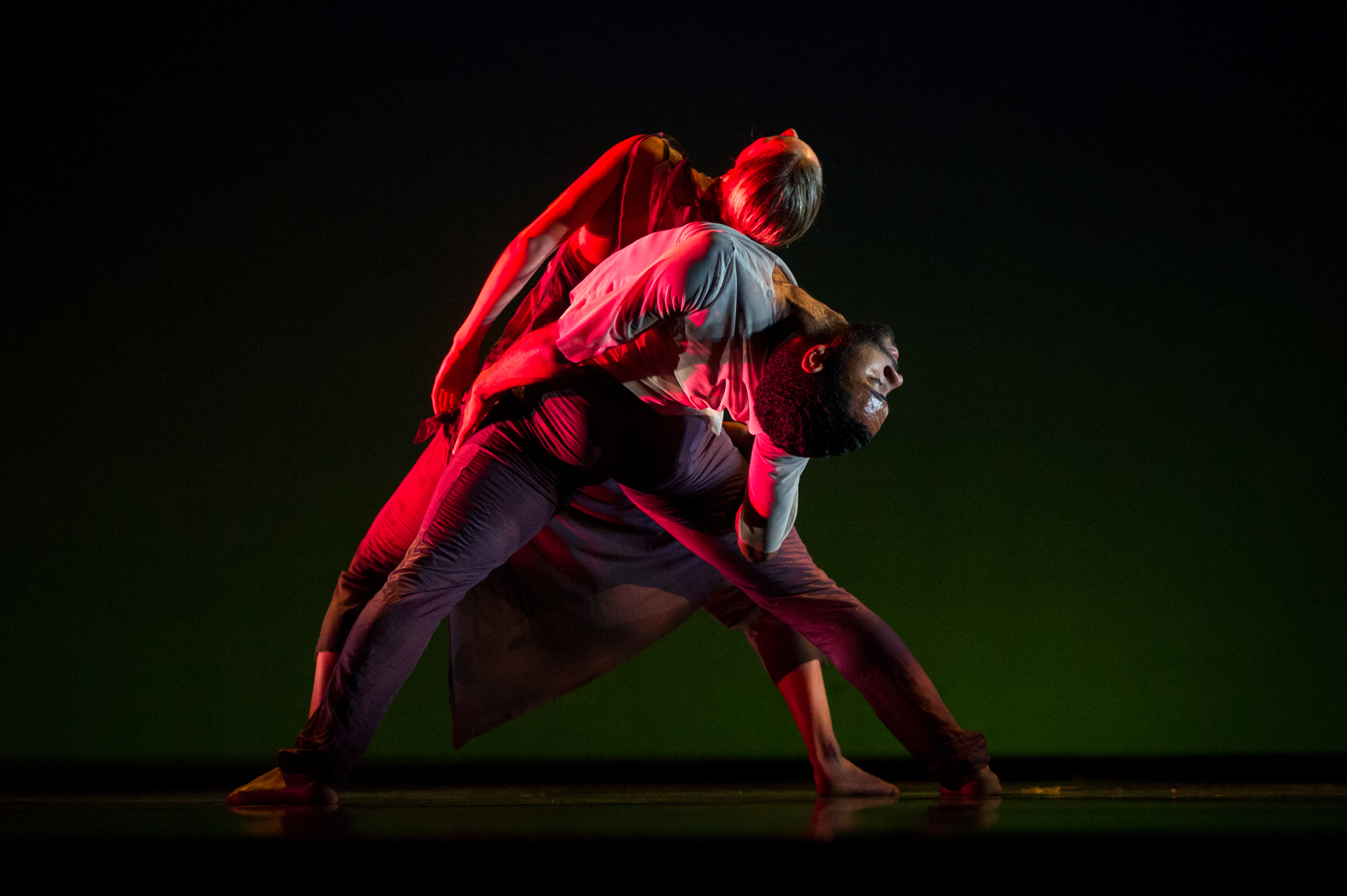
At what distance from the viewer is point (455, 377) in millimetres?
1469

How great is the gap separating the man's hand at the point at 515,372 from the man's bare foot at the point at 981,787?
77 centimetres

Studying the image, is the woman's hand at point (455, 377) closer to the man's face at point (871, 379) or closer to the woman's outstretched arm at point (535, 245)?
the woman's outstretched arm at point (535, 245)

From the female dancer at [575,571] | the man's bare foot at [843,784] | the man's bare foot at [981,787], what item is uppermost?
the female dancer at [575,571]

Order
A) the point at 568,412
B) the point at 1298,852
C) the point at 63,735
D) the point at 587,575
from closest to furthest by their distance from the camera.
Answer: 1. the point at 1298,852
2. the point at 568,412
3. the point at 587,575
4. the point at 63,735

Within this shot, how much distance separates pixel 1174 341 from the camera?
2.37 metres

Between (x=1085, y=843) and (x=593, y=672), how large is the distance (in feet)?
2.91

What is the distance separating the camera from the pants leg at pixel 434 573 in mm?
1218

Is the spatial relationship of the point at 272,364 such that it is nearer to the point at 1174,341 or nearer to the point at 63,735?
the point at 63,735

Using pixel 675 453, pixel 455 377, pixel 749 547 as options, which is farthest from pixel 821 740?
pixel 455 377

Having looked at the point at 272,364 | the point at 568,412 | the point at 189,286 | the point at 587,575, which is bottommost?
the point at 587,575

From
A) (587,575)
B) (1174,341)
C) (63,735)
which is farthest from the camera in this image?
(1174,341)

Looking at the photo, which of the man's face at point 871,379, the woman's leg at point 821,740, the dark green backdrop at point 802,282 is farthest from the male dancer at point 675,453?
the dark green backdrop at point 802,282

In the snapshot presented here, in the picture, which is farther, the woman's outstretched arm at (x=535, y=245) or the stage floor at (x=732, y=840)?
the woman's outstretched arm at (x=535, y=245)

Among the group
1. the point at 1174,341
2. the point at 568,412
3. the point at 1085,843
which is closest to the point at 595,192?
the point at 568,412
